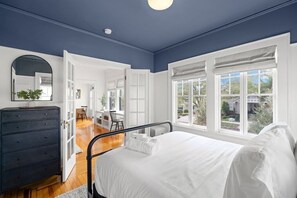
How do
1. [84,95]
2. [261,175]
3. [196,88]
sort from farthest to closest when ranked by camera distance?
[84,95]
[196,88]
[261,175]

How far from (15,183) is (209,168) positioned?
8.01ft

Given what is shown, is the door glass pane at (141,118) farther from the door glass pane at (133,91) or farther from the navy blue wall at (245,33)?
the navy blue wall at (245,33)

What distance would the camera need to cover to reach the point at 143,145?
1.57 m

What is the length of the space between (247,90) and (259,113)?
433 mm

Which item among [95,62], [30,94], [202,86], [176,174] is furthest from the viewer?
[202,86]

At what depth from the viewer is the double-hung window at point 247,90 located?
7.18 ft

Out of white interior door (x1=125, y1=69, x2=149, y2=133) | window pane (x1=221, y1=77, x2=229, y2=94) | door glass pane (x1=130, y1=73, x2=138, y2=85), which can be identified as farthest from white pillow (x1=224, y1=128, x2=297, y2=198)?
door glass pane (x1=130, y1=73, x2=138, y2=85)

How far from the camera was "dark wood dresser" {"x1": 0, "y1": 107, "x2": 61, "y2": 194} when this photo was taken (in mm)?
1765

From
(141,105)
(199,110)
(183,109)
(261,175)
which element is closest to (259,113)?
(199,110)

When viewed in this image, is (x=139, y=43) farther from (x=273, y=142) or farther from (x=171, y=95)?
(x=273, y=142)

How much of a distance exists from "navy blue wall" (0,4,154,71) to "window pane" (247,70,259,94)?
2.71m

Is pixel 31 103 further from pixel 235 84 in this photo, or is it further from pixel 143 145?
pixel 235 84

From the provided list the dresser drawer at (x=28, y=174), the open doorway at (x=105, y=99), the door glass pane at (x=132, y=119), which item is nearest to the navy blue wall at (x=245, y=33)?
the open doorway at (x=105, y=99)

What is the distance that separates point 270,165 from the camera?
65cm
